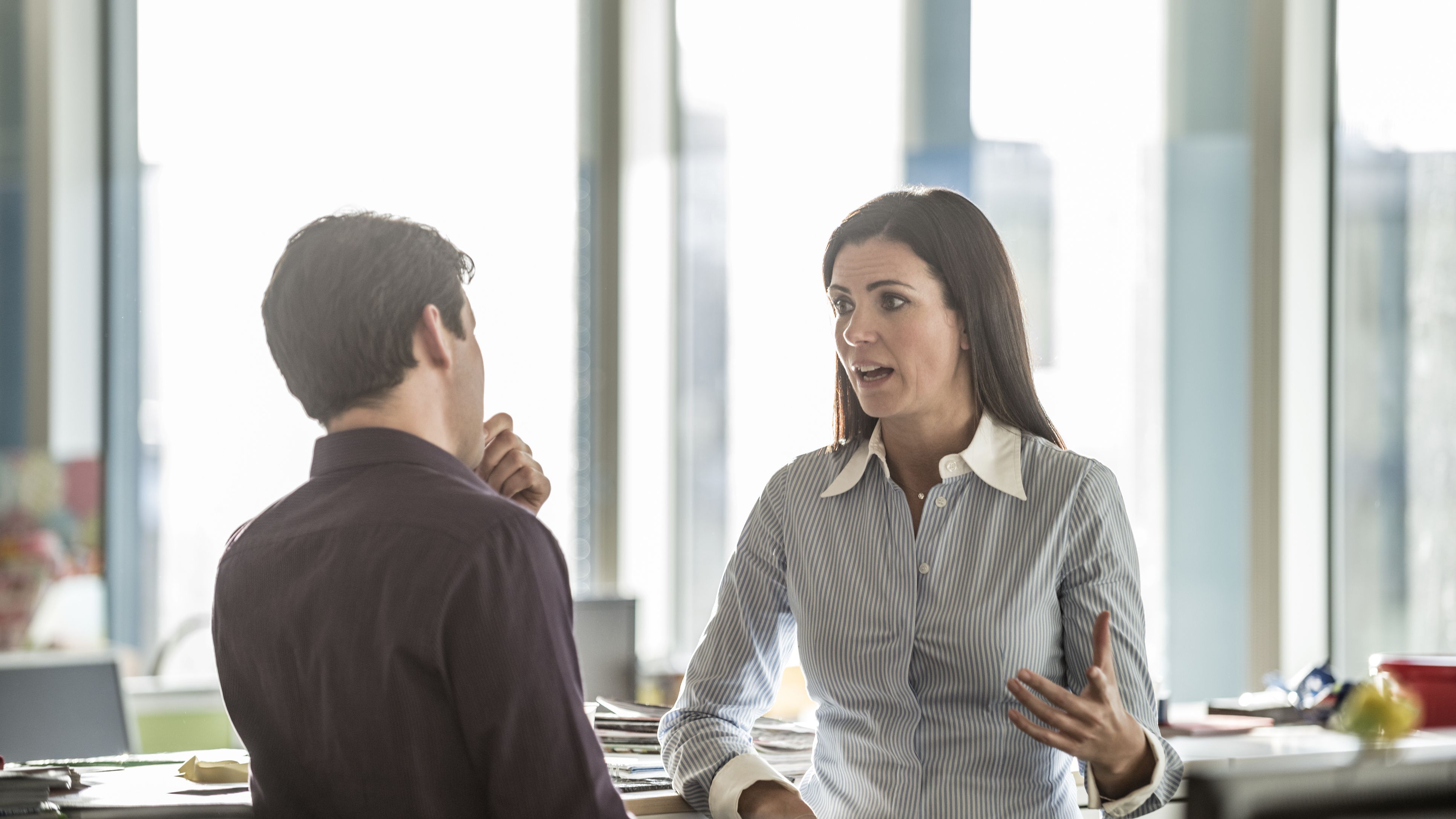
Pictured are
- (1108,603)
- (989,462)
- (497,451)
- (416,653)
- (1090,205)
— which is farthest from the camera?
(1090,205)

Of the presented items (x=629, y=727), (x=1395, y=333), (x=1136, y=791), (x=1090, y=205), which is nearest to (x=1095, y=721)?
(x=1136, y=791)

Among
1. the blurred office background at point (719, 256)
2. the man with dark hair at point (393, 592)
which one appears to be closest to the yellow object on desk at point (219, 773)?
the man with dark hair at point (393, 592)

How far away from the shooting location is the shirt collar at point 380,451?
1.39 metres

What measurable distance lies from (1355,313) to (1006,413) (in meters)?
2.42

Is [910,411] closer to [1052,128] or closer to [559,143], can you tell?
[1052,128]

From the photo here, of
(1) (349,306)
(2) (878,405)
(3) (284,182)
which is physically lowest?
(2) (878,405)

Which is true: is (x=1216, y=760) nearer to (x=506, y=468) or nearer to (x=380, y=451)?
(x=506, y=468)

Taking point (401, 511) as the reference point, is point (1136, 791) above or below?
below

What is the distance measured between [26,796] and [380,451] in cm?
76

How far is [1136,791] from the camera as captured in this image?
5.37ft

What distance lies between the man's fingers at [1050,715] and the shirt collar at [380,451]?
63cm

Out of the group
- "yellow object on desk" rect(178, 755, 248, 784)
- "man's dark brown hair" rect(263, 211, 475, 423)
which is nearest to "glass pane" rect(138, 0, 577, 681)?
"yellow object on desk" rect(178, 755, 248, 784)

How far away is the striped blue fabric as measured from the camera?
1.74m

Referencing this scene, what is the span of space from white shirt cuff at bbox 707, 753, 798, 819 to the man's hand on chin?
44 cm
